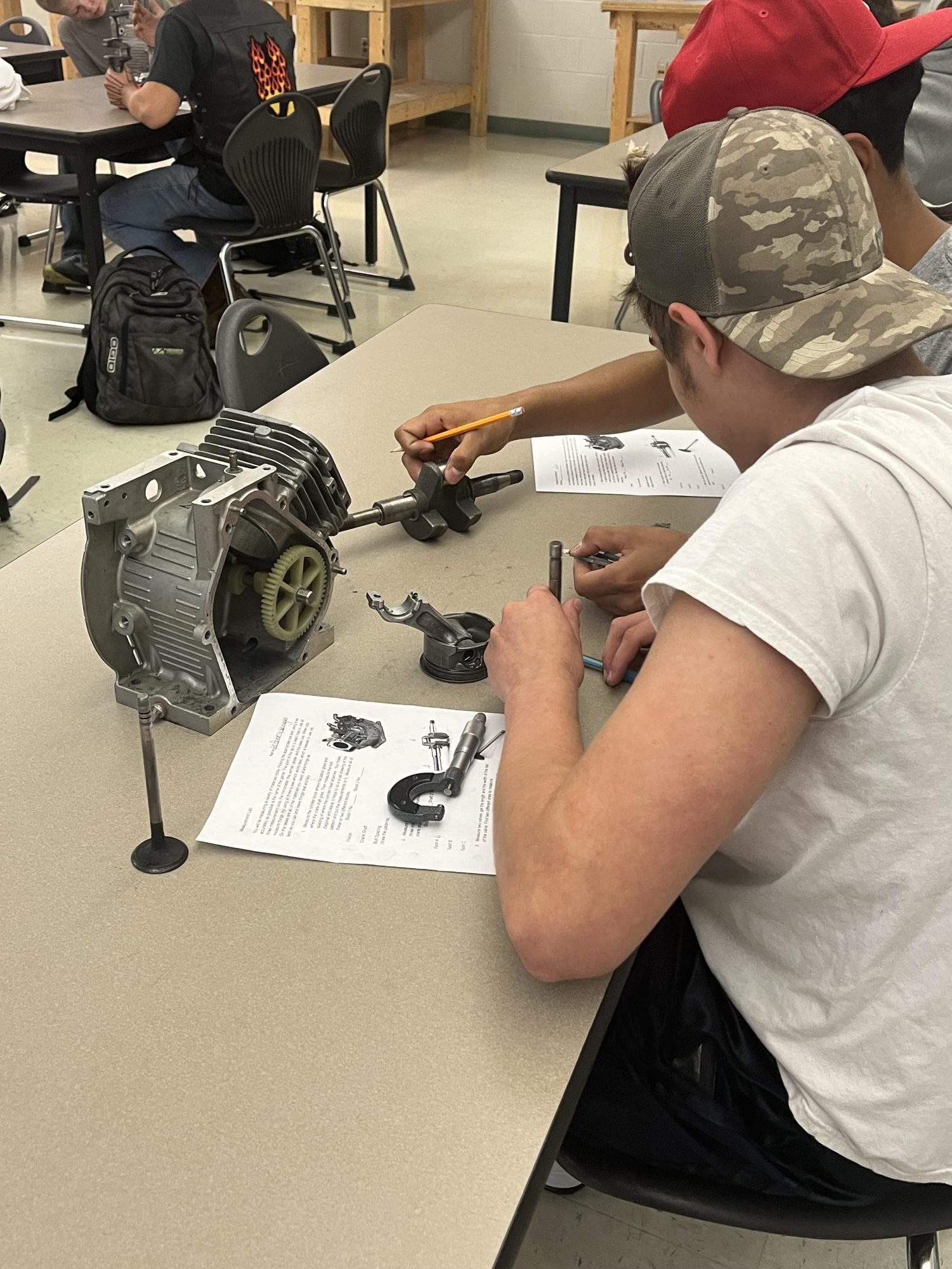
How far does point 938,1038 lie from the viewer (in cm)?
82

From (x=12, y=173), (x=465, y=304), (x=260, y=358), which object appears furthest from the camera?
(x=465, y=304)

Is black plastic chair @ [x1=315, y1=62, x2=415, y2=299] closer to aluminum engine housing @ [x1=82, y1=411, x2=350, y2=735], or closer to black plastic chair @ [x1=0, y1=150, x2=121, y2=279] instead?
black plastic chair @ [x1=0, y1=150, x2=121, y2=279]

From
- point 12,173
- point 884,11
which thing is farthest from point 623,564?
point 12,173

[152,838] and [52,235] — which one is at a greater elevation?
[152,838]

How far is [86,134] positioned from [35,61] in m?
2.32

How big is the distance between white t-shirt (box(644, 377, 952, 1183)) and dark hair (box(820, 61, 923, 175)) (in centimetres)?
67

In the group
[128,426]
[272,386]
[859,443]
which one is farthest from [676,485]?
[128,426]

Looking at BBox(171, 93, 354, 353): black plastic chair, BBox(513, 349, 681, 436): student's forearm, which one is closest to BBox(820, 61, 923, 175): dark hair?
BBox(513, 349, 681, 436): student's forearm

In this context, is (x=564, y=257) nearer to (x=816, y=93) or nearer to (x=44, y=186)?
(x=44, y=186)

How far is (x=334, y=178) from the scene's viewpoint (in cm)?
439

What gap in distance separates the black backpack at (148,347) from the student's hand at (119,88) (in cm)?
68

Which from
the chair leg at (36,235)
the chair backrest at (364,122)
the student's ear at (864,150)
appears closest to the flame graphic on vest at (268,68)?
the chair backrest at (364,122)

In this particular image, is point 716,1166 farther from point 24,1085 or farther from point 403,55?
point 403,55

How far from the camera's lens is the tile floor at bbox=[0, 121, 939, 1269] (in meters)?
1.37
